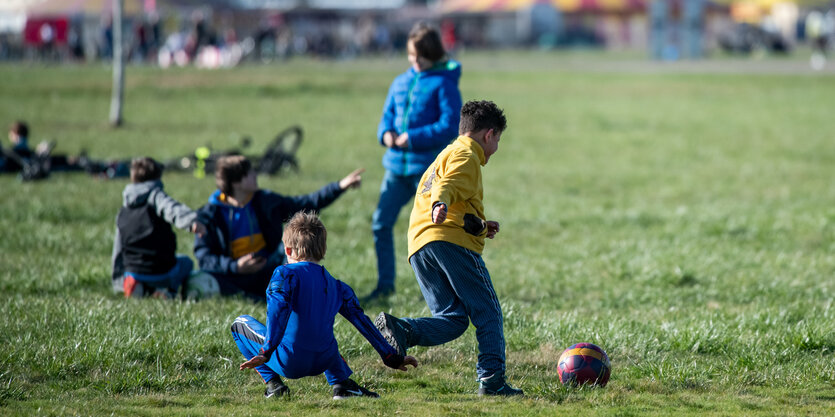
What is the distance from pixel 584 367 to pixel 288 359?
5.63 ft

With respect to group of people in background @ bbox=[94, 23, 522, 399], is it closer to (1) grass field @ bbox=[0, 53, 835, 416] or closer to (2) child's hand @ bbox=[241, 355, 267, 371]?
(2) child's hand @ bbox=[241, 355, 267, 371]

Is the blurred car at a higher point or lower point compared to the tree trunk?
lower

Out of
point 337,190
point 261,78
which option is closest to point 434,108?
point 337,190

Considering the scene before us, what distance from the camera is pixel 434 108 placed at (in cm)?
763

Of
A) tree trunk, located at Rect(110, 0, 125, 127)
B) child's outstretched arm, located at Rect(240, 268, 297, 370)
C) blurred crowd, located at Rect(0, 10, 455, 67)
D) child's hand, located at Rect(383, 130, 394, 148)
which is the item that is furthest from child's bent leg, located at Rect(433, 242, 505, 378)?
blurred crowd, located at Rect(0, 10, 455, 67)

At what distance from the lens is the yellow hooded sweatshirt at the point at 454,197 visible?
5137 millimetres

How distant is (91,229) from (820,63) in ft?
137

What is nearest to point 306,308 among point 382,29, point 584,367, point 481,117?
point 481,117

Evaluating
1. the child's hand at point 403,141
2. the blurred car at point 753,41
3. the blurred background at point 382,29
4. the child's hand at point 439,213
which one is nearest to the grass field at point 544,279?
the child's hand at point 439,213

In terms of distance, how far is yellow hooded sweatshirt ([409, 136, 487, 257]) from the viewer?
514cm

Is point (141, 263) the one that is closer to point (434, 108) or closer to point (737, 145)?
point (434, 108)

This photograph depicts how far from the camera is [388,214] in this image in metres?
7.91

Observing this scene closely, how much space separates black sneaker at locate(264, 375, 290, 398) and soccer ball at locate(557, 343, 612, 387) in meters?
1.61

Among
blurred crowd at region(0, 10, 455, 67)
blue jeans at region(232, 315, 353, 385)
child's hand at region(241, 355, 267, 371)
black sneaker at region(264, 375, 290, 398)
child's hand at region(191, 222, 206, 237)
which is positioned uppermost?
child's hand at region(191, 222, 206, 237)
